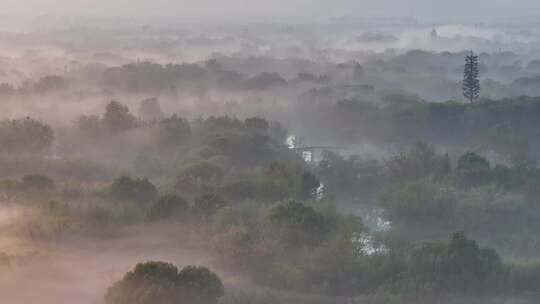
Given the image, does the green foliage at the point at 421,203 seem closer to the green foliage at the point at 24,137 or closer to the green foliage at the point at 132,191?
the green foliage at the point at 132,191

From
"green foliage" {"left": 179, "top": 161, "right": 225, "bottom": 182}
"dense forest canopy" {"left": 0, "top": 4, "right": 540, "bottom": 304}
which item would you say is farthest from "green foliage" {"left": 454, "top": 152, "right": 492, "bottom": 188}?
"green foliage" {"left": 179, "top": 161, "right": 225, "bottom": 182}

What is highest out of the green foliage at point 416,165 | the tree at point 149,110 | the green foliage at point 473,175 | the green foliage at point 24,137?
the tree at point 149,110

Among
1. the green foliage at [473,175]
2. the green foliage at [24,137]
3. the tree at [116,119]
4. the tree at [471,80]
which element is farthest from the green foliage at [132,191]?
the tree at [471,80]

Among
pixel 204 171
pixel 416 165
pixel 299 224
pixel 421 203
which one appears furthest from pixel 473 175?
pixel 299 224

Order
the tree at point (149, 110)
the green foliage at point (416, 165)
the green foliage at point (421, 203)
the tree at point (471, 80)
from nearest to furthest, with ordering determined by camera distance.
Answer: the green foliage at point (421, 203)
the green foliage at point (416, 165)
the tree at point (149, 110)
the tree at point (471, 80)

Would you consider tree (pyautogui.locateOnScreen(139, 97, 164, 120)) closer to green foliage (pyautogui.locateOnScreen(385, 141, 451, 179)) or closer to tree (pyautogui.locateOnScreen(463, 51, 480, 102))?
tree (pyautogui.locateOnScreen(463, 51, 480, 102))

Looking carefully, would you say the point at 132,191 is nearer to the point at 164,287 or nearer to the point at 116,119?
the point at 164,287

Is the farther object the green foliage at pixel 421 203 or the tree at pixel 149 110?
the tree at pixel 149 110
